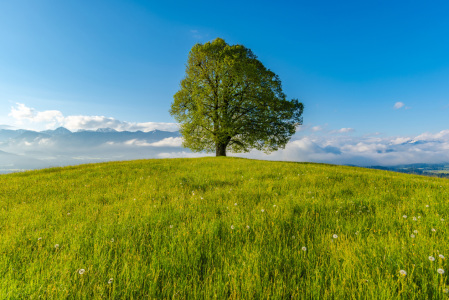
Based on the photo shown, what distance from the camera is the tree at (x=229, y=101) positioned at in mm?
25031

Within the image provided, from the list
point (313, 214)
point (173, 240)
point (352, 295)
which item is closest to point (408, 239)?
point (313, 214)

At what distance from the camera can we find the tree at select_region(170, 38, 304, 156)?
25.0 m

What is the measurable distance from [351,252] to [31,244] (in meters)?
5.50

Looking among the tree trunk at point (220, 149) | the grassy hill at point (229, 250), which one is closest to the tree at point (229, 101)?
the tree trunk at point (220, 149)

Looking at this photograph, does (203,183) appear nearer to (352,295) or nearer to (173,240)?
(173,240)

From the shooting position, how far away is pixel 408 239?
10.8 ft

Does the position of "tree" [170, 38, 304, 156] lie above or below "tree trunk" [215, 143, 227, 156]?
above

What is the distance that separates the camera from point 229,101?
2620 cm

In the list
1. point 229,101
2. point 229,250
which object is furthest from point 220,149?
point 229,250

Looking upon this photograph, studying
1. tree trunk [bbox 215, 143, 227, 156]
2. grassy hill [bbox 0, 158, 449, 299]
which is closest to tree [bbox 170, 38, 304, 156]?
tree trunk [bbox 215, 143, 227, 156]

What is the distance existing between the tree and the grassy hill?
1985 centimetres

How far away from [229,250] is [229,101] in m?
24.5

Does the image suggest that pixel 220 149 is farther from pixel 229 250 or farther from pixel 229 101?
pixel 229 250

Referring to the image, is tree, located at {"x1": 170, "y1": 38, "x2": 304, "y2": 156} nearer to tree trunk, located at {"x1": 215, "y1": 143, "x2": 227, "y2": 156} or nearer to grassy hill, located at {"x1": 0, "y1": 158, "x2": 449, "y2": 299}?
tree trunk, located at {"x1": 215, "y1": 143, "x2": 227, "y2": 156}
